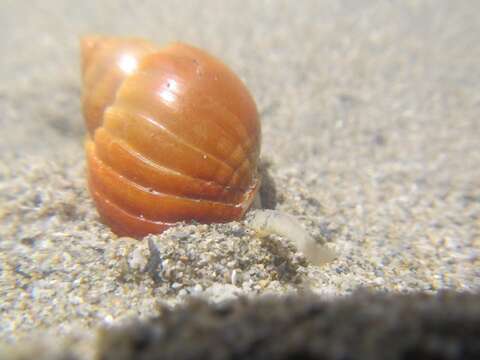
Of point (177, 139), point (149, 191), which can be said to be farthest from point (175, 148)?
point (149, 191)

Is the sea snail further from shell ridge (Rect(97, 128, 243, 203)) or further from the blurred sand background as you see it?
the blurred sand background

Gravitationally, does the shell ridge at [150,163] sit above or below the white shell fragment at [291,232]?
above

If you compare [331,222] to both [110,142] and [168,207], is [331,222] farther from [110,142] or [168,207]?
[110,142]

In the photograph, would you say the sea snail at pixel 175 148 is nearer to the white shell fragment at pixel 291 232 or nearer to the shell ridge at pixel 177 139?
the shell ridge at pixel 177 139

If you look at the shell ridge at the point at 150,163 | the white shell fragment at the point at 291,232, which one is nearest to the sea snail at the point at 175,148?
the shell ridge at the point at 150,163

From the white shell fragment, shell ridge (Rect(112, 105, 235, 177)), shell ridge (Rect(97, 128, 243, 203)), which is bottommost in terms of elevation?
the white shell fragment

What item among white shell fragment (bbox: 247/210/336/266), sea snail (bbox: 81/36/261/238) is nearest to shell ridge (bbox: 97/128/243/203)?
sea snail (bbox: 81/36/261/238)

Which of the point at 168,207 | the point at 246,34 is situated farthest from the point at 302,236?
the point at 246,34

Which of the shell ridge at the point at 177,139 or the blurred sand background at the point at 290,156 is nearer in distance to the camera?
the blurred sand background at the point at 290,156
